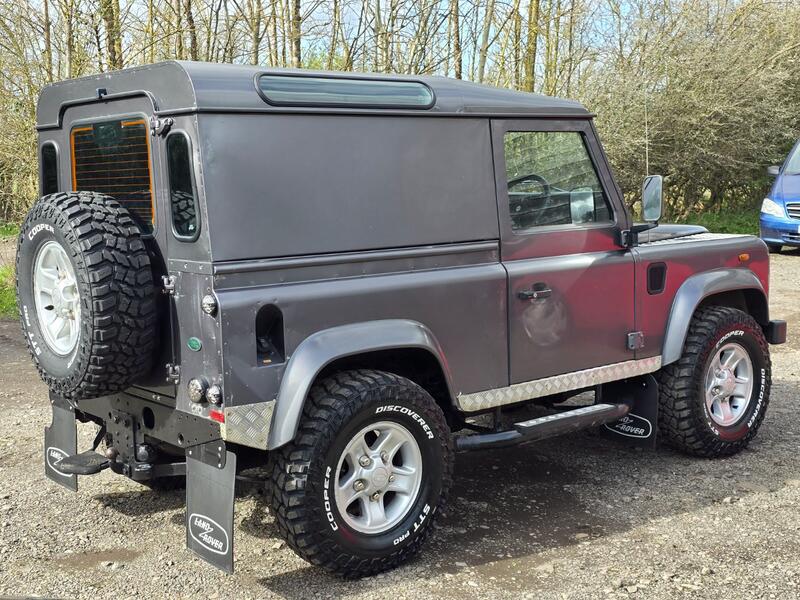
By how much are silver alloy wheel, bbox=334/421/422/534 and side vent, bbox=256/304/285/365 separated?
1.62 feet

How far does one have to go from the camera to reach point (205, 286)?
136 inches

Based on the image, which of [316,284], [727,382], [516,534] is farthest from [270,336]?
[727,382]

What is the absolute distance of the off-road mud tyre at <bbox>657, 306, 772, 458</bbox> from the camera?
514cm

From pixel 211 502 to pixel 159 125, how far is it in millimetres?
1502

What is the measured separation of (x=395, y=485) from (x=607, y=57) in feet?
42.9

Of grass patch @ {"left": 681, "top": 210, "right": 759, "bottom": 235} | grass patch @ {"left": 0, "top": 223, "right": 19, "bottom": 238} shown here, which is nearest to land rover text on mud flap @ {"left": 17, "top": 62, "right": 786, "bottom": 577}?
grass patch @ {"left": 0, "top": 223, "right": 19, "bottom": 238}

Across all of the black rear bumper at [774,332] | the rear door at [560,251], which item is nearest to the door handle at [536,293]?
the rear door at [560,251]

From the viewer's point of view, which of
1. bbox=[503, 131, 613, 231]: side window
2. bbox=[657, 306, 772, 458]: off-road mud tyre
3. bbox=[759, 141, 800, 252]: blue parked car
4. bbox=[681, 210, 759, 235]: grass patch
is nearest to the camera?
bbox=[503, 131, 613, 231]: side window

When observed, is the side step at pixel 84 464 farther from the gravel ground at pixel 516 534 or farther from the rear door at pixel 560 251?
the rear door at pixel 560 251

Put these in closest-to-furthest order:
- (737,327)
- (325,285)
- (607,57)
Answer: (325,285)
(737,327)
(607,57)

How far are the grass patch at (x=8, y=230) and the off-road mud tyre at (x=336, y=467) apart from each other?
26.4 feet

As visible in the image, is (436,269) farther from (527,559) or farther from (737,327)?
(737,327)

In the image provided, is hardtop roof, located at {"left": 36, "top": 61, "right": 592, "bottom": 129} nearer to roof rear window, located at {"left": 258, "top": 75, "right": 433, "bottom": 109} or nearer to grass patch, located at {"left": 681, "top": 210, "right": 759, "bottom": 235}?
roof rear window, located at {"left": 258, "top": 75, "right": 433, "bottom": 109}

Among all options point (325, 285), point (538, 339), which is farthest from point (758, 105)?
point (325, 285)
